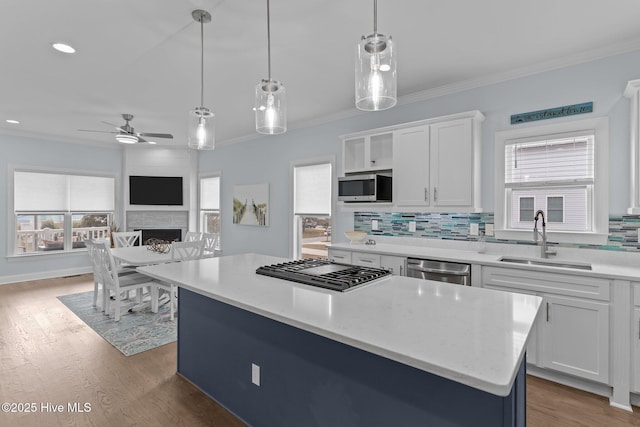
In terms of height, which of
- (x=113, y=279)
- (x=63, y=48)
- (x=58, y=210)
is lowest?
(x=113, y=279)

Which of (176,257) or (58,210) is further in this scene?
(58,210)

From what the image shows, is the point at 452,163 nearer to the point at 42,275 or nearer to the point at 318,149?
the point at 318,149

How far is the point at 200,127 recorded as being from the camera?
2.64 m

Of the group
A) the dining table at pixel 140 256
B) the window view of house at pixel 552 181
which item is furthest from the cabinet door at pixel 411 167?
the dining table at pixel 140 256

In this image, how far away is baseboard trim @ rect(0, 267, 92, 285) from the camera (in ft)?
19.2

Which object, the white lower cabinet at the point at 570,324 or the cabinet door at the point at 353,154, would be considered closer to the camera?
the white lower cabinet at the point at 570,324

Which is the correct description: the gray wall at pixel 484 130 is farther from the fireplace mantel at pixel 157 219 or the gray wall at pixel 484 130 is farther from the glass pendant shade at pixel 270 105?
the glass pendant shade at pixel 270 105

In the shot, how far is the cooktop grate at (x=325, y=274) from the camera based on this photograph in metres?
1.85

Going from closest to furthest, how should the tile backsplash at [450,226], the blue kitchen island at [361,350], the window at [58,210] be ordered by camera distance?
the blue kitchen island at [361,350], the tile backsplash at [450,226], the window at [58,210]

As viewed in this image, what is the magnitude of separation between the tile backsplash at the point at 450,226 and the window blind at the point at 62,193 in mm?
5467

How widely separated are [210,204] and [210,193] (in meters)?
0.24

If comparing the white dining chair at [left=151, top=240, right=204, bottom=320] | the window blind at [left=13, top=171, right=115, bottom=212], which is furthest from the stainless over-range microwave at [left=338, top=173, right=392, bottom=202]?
the window blind at [left=13, top=171, right=115, bottom=212]

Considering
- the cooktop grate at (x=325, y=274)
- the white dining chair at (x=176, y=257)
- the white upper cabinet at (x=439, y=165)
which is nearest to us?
the cooktop grate at (x=325, y=274)

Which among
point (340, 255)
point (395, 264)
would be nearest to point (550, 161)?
point (395, 264)
